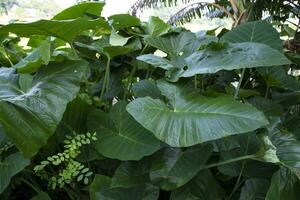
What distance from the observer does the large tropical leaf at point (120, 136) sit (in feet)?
2.24

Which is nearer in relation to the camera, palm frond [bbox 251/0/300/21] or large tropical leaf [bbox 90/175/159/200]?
large tropical leaf [bbox 90/175/159/200]

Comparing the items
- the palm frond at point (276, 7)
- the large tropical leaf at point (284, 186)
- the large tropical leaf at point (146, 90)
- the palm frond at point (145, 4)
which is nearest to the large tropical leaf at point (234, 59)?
the large tropical leaf at point (146, 90)

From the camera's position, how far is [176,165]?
655 millimetres

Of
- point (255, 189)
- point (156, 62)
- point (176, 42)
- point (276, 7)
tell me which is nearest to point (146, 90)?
point (156, 62)

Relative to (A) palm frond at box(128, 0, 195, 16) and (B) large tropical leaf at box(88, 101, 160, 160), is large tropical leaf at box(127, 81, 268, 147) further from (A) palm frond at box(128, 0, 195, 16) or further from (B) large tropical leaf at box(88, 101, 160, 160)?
(A) palm frond at box(128, 0, 195, 16)

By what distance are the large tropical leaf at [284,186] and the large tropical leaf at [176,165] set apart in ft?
0.45

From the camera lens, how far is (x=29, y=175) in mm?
838

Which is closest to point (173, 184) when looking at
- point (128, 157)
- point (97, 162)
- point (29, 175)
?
point (128, 157)

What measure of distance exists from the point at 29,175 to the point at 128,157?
1.08 feet

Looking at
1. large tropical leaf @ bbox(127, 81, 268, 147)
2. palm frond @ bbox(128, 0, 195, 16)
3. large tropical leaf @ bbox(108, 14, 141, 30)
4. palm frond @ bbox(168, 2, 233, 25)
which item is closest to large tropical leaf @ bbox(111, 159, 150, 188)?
large tropical leaf @ bbox(127, 81, 268, 147)

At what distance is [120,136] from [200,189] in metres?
0.22

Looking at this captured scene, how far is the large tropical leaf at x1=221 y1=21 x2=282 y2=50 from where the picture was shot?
906 mm

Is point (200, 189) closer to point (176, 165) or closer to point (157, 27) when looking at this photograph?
point (176, 165)

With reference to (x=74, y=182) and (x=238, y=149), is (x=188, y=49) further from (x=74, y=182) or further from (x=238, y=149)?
(x=74, y=182)
